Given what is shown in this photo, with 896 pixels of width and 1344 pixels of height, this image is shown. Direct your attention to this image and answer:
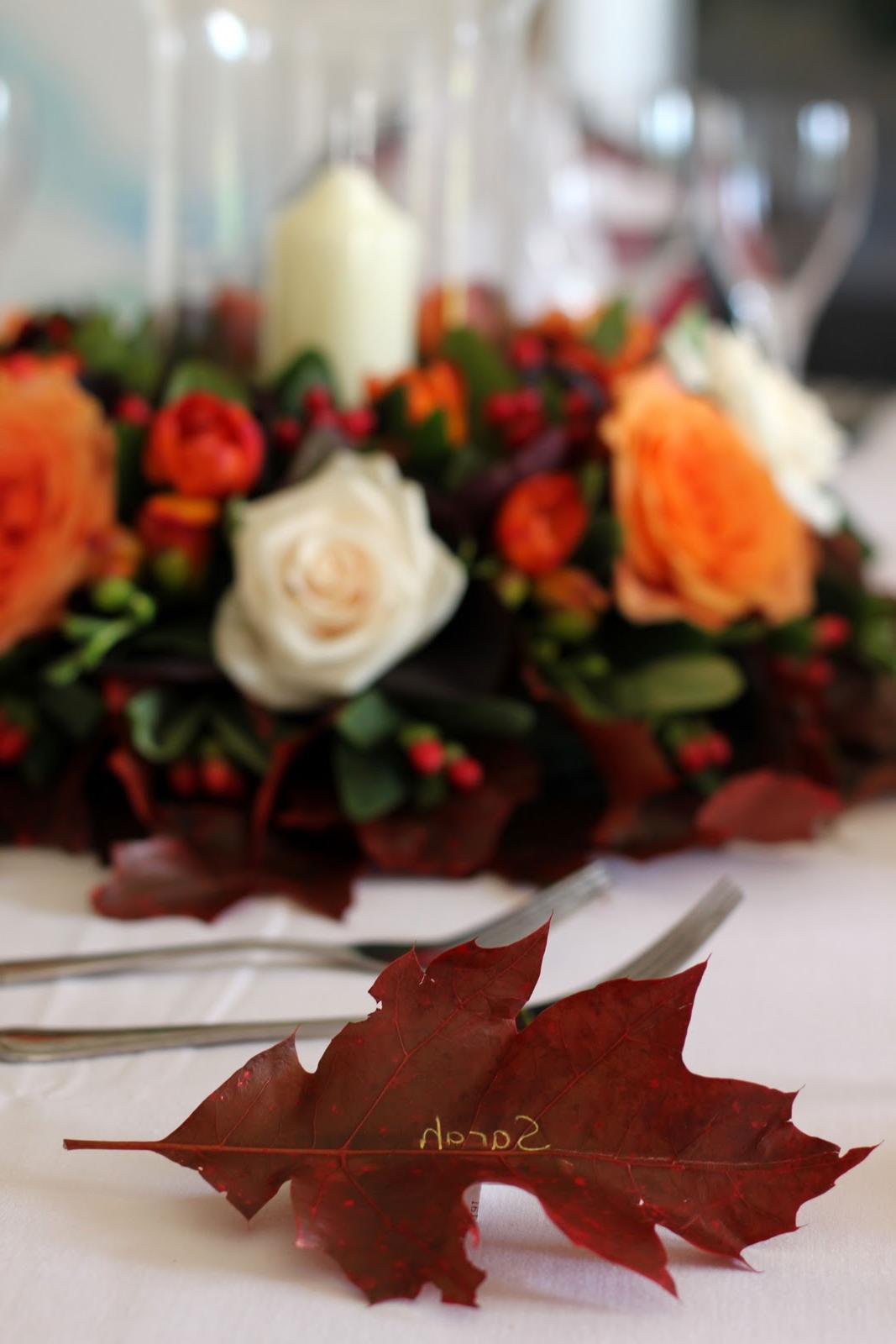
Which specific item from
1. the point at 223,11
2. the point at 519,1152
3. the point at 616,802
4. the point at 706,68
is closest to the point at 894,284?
the point at 706,68

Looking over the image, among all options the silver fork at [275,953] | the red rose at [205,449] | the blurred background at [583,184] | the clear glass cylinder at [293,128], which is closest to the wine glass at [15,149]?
the blurred background at [583,184]

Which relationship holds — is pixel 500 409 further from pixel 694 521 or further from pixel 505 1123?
pixel 505 1123

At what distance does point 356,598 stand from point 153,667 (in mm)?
87

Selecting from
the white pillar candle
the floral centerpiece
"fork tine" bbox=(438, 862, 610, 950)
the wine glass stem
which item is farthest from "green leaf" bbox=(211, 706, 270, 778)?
the wine glass stem

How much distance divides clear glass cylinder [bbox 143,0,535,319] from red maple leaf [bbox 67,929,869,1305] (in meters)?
0.62

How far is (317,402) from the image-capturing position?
0.64 m

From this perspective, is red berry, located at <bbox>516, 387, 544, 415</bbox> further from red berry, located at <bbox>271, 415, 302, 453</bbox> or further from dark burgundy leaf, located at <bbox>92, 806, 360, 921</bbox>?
dark burgundy leaf, located at <bbox>92, 806, 360, 921</bbox>

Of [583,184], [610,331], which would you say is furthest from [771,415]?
[583,184]

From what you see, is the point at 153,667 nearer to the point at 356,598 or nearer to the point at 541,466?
the point at 356,598

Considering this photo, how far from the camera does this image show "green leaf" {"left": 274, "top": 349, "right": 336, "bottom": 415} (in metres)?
0.66

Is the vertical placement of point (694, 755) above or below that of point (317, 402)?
below

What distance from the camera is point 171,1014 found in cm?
44

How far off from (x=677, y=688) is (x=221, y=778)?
20cm

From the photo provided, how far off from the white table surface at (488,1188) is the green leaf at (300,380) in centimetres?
23
